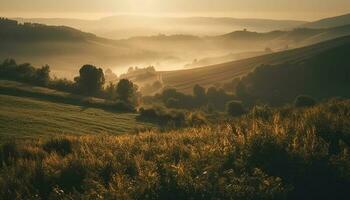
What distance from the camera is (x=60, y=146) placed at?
24.9m

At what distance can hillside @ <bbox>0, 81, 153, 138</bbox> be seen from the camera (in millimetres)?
39562

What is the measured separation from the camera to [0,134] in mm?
34719

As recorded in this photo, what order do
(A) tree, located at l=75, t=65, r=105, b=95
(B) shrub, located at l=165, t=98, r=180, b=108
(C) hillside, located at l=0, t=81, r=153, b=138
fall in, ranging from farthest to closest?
(B) shrub, located at l=165, t=98, r=180, b=108, (A) tree, located at l=75, t=65, r=105, b=95, (C) hillside, located at l=0, t=81, r=153, b=138

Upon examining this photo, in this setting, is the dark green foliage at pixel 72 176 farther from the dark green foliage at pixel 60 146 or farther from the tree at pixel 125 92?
the tree at pixel 125 92

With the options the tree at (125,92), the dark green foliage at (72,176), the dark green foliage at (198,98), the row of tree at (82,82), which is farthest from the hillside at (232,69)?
the dark green foliage at (72,176)

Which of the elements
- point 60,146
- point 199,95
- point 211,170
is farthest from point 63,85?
point 211,170

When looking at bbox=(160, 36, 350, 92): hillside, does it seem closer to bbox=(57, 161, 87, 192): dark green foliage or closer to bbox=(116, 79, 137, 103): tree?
bbox=(116, 79, 137, 103): tree

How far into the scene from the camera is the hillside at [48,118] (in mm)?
39562

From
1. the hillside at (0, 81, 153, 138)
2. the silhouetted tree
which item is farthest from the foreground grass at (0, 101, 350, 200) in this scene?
the silhouetted tree

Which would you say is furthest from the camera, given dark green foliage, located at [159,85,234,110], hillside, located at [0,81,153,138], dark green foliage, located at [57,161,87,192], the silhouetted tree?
dark green foliage, located at [159,85,234,110]

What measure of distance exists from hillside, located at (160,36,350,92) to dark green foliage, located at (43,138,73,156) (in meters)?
126

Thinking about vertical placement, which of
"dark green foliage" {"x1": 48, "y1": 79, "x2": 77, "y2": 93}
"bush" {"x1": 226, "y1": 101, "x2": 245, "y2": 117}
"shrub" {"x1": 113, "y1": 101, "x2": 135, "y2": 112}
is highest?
"dark green foliage" {"x1": 48, "y1": 79, "x2": 77, "y2": 93}

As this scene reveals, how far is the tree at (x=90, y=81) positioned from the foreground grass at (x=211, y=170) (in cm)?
7258

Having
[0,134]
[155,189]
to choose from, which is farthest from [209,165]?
[0,134]
